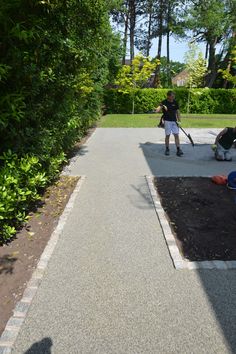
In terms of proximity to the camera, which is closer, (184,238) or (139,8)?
(184,238)

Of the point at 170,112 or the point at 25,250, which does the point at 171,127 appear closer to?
the point at 170,112

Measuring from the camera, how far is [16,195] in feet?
17.0

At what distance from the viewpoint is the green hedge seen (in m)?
28.3

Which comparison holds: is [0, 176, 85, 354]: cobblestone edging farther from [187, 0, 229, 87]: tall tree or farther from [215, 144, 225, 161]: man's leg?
[187, 0, 229, 87]: tall tree

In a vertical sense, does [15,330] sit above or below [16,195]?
below

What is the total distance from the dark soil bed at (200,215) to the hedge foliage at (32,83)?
2.58m

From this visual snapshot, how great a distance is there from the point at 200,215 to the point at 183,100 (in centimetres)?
2422

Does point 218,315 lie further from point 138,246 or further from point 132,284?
point 138,246

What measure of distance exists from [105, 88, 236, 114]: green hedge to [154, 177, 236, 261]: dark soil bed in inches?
825

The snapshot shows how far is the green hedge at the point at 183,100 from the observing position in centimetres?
2833

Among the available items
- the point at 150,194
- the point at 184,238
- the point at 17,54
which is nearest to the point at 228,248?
the point at 184,238

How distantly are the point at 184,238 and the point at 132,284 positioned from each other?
151 cm

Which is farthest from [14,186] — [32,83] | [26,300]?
[26,300]

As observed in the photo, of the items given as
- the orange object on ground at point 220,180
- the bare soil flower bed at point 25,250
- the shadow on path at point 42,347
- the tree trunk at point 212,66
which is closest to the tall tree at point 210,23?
the tree trunk at point 212,66
